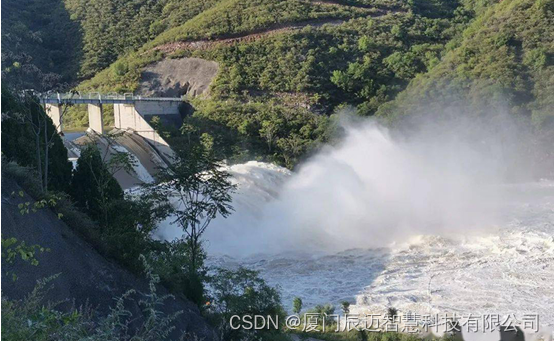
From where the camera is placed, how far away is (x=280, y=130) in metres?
43.7

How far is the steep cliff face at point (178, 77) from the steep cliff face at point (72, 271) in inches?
1394

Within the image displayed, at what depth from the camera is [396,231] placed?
26859 millimetres

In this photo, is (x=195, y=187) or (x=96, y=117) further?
(x=96, y=117)

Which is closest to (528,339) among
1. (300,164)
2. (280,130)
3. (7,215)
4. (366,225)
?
(7,215)

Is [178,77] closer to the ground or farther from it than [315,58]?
closer to the ground

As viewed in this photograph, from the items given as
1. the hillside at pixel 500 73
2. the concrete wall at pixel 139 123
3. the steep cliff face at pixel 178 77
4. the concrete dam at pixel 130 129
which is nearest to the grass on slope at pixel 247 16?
the steep cliff face at pixel 178 77

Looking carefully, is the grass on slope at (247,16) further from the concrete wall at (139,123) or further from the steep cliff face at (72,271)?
the steep cliff face at (72,271)

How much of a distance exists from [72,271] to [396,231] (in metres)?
16.8

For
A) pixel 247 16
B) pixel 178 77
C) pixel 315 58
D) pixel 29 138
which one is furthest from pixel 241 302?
pixel 247 16

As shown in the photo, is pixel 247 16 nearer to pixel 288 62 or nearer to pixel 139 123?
pixel 288 62

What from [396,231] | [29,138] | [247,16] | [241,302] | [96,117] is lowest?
[241,302]

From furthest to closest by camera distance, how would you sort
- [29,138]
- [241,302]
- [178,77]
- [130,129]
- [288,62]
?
[288,62] < [178,77] < [130,129] < [29,138] < [241,302]

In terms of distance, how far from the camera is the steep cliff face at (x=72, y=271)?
1148 centimetres

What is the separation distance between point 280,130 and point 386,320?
95.7ft
